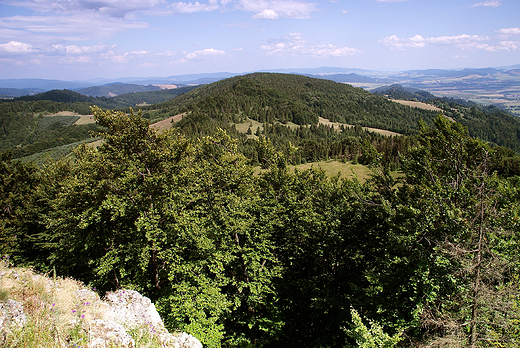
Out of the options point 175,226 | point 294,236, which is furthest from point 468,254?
point 175,226

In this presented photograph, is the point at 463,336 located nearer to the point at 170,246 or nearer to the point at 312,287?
the point at 312,287

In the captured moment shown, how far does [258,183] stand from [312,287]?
27.8ft

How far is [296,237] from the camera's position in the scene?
1991 cm

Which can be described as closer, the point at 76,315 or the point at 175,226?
the point at 76,315

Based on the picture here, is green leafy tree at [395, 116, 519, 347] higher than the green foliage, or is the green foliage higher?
green leafy tree at [395, 116, 519, 347]

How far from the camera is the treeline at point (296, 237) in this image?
9781 mm

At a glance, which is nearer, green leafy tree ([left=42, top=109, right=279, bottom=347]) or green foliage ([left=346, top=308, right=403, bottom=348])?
green foliage ([left=346, top=308, right=403, bottom=348])

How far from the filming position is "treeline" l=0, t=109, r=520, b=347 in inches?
385

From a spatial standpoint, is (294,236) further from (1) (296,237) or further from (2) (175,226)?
(2) (175,226)

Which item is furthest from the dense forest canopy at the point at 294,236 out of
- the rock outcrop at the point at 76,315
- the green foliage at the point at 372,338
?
the rock outcrop at the point at 76,315

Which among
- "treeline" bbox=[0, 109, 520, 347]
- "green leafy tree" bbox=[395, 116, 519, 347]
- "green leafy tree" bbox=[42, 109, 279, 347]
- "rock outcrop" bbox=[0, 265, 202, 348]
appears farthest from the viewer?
"green leafy tree" bbox=[42, 109, 279, 347]

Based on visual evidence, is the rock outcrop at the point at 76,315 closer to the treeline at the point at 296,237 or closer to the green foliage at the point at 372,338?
the treeline at the point at 296,237

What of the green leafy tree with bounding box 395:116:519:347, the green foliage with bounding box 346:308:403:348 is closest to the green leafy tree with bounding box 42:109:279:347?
the green foliage with bounding box 346:308:403:348

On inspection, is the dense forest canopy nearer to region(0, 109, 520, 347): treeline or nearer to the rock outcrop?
region(0, 109, 520, 347): treeline
